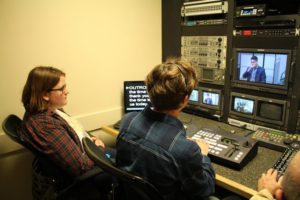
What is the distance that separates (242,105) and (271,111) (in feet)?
0.68

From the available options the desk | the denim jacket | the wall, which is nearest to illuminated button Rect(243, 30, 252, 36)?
the desk

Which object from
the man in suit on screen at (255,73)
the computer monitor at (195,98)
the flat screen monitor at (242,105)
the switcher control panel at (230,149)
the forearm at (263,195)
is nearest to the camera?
the forearm at (263,195)

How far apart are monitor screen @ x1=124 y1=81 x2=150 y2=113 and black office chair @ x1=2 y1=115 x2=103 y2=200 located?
2.94 ft

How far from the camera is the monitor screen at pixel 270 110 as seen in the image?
5.88ft

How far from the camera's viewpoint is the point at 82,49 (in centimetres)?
202

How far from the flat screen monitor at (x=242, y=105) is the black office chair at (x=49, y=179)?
1.12 meters

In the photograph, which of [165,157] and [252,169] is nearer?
[165,157]

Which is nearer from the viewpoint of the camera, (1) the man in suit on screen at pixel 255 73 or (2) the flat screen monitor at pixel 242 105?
(1) the man in suit on screen at pixel 255 73

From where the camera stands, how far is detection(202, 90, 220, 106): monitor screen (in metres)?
2.13

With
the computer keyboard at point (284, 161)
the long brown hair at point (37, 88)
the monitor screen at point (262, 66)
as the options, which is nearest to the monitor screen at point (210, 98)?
the monitor screen at point (262, 66)

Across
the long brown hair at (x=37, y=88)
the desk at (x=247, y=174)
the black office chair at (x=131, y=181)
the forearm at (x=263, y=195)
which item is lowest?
the desk at (x=247, y=174)

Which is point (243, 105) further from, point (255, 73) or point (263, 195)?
point (263, 195)

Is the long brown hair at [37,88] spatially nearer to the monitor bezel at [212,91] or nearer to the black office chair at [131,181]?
the black office chair at [131,181]

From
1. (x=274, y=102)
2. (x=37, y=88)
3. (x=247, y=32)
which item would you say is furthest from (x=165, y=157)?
(x=247, y=32)
